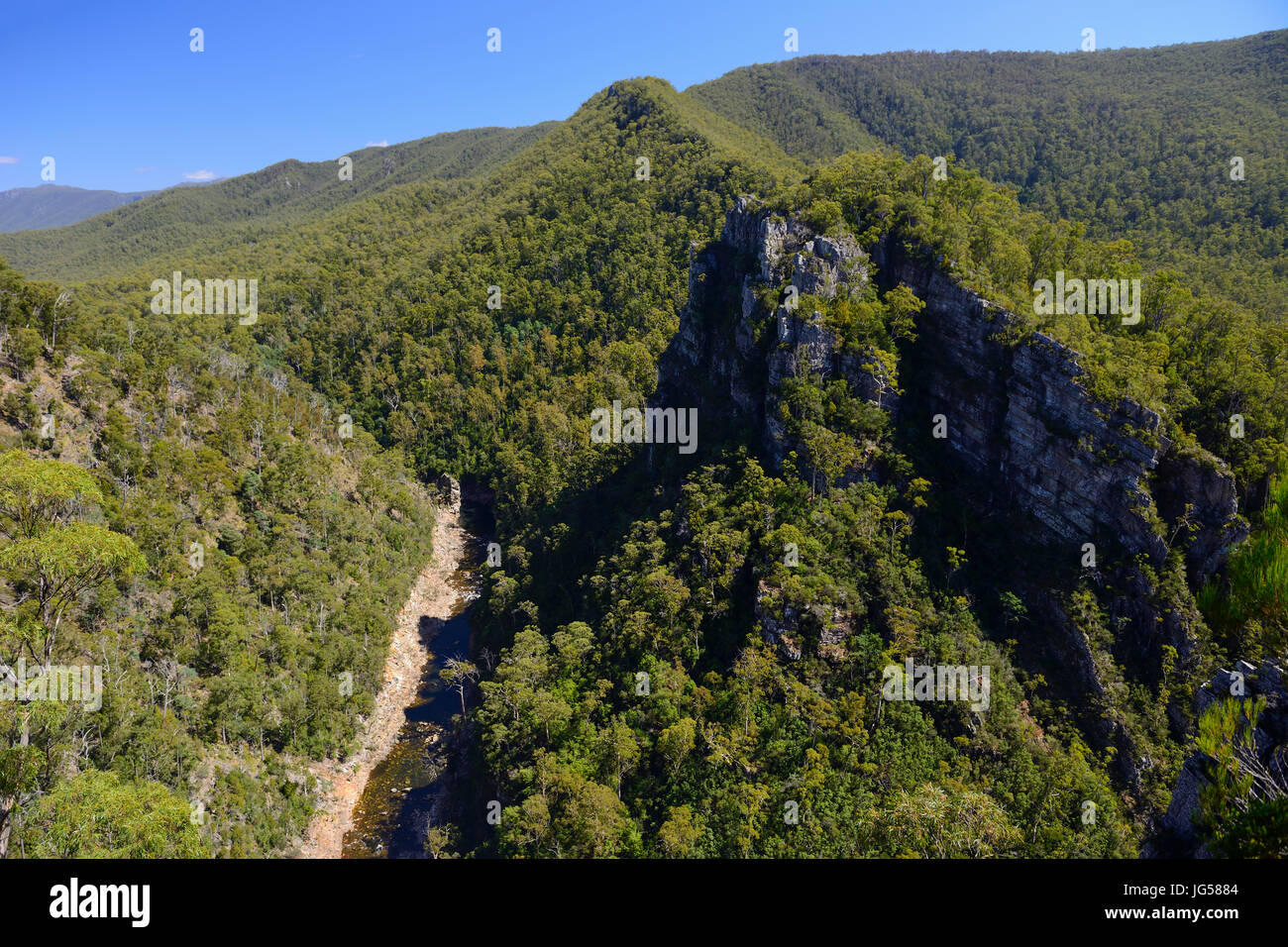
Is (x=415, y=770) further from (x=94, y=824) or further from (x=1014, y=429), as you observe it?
(x=1014, y=429)

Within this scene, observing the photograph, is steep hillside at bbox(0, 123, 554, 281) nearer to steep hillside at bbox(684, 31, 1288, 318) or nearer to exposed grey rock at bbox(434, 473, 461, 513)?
steep hillside at bbox(684, 31, 1288, 318)

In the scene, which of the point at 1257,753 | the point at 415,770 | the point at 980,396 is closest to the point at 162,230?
the point at 415,770

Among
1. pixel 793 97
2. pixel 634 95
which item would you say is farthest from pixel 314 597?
pixel 793 97

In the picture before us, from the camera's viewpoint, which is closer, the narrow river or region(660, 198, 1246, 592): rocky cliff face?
region(660, 198, 1246, 592): rocky cliff face

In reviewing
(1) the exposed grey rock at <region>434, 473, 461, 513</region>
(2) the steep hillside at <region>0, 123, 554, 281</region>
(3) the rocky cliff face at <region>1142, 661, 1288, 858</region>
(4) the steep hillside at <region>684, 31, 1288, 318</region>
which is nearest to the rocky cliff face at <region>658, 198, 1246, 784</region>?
(3) the rocky cliff face at <region>1142, 661, 1288, 858</region>

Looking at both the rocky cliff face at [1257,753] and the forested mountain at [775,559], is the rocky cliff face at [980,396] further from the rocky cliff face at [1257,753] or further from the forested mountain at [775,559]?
the rocky cliff face at [1257,753]

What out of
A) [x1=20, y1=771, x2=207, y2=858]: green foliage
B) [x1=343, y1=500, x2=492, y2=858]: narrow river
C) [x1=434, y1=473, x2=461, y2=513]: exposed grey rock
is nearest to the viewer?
[x1=20, y1=771, x2=207, y2=858]: green foliage

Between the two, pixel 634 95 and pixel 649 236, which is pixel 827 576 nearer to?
pixel 649 236
